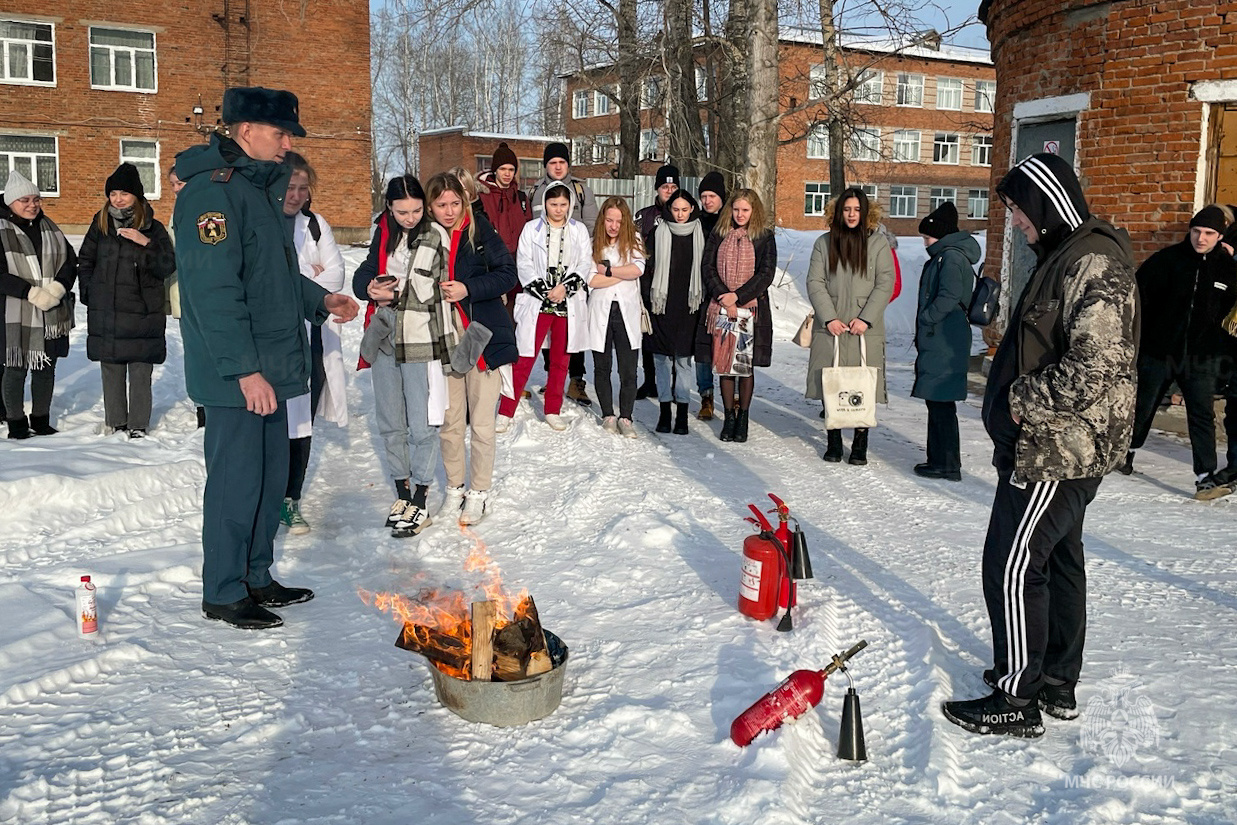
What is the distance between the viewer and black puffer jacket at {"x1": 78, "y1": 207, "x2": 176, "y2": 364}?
8031mm

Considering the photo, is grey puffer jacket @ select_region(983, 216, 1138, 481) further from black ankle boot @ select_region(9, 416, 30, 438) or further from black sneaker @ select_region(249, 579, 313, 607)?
black ankle boot @ select_region(9, 416, 30, 438)

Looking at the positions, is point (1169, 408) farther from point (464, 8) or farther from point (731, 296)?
point (464, 8)

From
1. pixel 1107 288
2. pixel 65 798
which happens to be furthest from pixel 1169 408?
pixel 65 798

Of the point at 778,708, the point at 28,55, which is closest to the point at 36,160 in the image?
the point at 28,55

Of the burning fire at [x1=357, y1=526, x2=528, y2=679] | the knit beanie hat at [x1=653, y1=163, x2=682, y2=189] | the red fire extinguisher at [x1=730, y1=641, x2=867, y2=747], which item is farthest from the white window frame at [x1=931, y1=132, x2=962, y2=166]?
the red fire extinguisher at [x1=730, y1=641, x2=867, y2=747]

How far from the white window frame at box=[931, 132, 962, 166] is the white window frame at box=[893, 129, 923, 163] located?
74 cm

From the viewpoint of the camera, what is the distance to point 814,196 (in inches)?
1834

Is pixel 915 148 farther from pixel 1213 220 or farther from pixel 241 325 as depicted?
pixel 241 325

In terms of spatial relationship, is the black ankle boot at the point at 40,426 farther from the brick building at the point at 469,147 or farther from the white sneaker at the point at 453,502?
the brick building at the point at 469,147

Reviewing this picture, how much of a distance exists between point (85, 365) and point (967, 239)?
9253mm

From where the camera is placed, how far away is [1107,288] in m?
3.56

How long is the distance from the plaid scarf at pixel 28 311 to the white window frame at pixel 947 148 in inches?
1879

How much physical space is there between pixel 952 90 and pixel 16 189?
48.9 meters

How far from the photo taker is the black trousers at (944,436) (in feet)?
25.3
